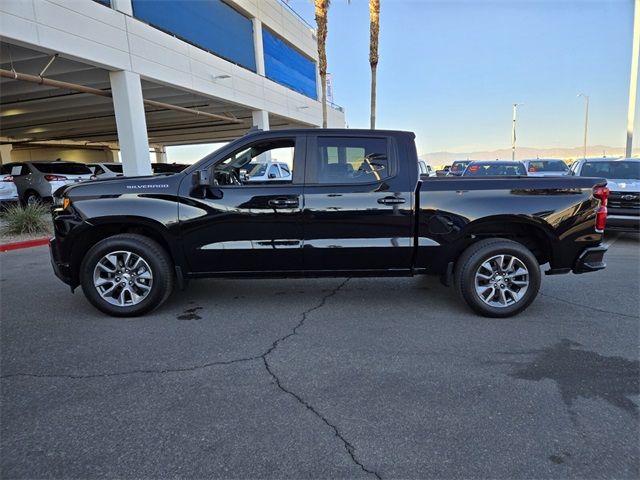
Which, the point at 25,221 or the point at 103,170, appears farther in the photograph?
the point at 103,170

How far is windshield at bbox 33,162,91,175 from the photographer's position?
1414 centimetres

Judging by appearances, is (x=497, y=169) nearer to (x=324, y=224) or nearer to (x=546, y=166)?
(x=546, y=166)

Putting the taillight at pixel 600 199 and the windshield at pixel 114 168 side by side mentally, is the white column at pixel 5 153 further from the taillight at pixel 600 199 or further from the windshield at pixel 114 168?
the taillight at pixel 600 199

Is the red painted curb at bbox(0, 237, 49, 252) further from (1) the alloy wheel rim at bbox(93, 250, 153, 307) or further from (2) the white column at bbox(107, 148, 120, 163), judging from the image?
(2) the white column at bbox(107, 148, 120, 163)

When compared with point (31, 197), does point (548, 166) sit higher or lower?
higher

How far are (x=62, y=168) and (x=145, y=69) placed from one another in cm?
436

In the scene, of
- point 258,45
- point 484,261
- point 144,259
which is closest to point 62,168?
point 258,45

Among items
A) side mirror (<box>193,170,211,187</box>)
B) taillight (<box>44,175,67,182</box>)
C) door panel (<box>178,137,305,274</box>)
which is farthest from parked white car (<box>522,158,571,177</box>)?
taillight (<box>44,175,67,182</box>)

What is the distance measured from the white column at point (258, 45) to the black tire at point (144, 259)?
20.0 m

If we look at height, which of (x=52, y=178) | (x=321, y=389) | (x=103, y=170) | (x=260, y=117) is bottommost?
(x=321, y=389)

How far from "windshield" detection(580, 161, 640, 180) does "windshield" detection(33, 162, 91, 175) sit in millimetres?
15166

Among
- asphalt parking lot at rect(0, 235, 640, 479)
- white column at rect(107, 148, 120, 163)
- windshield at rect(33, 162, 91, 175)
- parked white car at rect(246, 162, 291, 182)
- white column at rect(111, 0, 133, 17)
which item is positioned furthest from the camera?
white column at rect(107, 148, 120, 163)

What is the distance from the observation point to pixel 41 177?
13.9 metres

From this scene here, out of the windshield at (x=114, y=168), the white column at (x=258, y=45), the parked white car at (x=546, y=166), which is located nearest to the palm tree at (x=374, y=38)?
the parked white car at (x=546, y=166)
